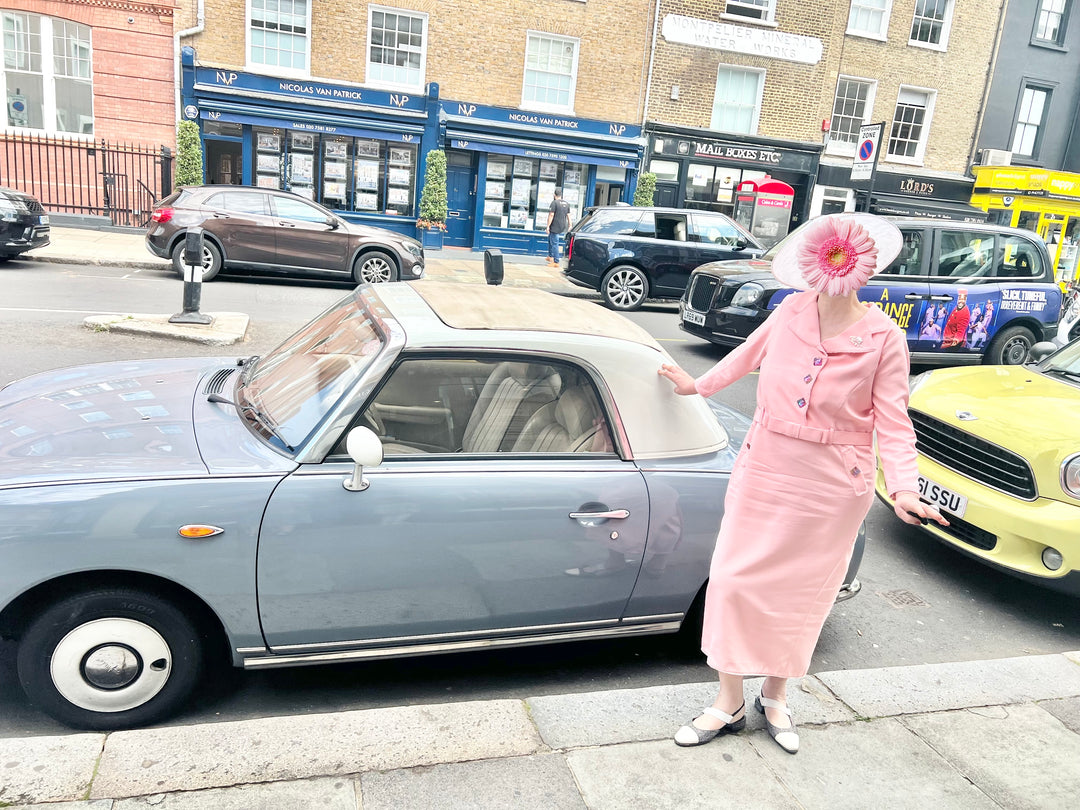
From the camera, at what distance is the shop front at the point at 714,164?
21.2m

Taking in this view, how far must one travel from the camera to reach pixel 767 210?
2103 cm

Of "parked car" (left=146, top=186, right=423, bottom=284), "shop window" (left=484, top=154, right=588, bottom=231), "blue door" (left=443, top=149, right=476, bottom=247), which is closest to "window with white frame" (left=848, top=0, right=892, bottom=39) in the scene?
"shop window" (left=484, top=154, right=588, bottom=231)

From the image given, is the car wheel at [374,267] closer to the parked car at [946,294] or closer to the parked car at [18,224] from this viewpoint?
the parked car at [18,224]

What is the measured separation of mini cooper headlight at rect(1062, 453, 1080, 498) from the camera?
4.23m

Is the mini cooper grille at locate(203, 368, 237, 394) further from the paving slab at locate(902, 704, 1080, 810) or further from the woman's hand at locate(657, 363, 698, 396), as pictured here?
the paving slab at locate(902, 704, 1080, 810)

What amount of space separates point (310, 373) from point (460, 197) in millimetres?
18213

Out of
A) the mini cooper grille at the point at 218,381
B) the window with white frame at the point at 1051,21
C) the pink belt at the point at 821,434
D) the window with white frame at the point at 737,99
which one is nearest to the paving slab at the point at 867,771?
the pink belt at the point at 821,434

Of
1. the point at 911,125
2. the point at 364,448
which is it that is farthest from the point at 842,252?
the point at 911,125

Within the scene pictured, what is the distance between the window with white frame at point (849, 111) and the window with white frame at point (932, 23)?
5.99 feet

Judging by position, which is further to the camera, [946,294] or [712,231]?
[712,231]

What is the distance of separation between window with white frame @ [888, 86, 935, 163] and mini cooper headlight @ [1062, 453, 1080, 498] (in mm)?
21642

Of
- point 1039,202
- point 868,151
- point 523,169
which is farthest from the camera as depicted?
point 1039,202

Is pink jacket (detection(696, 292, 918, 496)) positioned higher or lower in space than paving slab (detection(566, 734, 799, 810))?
higher

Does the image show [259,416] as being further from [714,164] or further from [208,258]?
[714,164]
